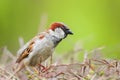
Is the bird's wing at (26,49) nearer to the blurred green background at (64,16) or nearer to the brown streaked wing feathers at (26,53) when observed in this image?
the brown streaked wing feathers at (26,53)

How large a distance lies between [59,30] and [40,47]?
22 centimetres

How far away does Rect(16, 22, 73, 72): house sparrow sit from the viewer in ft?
13.8

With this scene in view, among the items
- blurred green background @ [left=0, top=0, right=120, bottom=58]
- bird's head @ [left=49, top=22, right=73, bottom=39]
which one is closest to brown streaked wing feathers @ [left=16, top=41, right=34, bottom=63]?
bird's head @ [left=49, top=22, right=73, bottom=39]

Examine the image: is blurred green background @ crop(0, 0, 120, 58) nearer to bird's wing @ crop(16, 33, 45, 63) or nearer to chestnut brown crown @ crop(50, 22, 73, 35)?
bird's wing @ crop(16, 33, 45, 63)

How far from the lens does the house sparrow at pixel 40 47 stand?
421 cm

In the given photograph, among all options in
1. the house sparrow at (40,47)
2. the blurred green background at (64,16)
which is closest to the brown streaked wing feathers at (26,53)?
the house sparrow at (40,47)

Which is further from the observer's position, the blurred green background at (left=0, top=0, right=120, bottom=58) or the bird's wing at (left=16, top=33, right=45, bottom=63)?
the blurred green background at (left=0, top=0, right=120, bottom=58)

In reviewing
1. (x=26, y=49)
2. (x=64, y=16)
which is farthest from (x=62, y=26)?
(x=64, y=16)

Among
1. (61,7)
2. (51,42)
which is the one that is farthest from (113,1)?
(51,42)

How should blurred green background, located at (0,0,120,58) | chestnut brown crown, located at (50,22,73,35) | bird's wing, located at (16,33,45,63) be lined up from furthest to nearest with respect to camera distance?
blurred green background, located at (0,0,120,58) < bird's wing, located at (16,33,45,63) < chestnut brown crown, located at (50,22,73,35)

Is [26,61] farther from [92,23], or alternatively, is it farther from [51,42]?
[92,23]

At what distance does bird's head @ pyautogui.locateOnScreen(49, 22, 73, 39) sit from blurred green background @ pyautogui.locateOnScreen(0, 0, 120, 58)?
5.63m

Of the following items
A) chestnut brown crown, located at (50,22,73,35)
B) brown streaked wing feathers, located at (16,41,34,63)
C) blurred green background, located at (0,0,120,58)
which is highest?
blurred green background, located at (0,0,120,58)

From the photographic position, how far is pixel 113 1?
37.1ft
